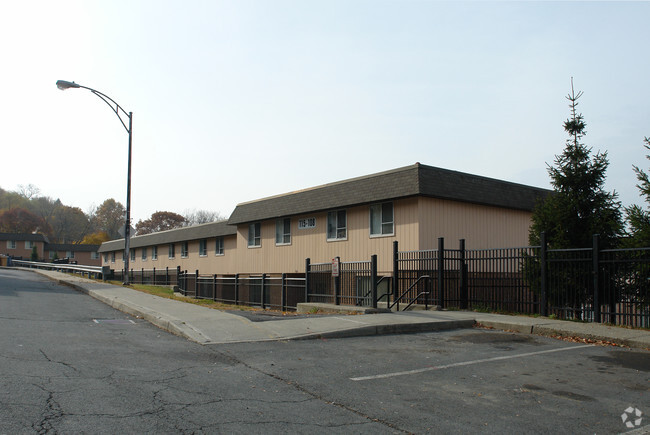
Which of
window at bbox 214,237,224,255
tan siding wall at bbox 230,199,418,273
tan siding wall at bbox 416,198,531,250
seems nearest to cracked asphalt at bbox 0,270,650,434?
tan siding wall at bbox 416,198,531,250

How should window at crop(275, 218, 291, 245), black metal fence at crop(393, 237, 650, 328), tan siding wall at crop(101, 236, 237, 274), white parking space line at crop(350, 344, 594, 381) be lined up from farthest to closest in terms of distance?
tan siding wall at crop(101, 236, 237, 274) → window at crop(275, 218, 291, 245) → black metal fence at crop(393, 237, 650, 328) → white parking space line at crop(350, 344, 594, 381)

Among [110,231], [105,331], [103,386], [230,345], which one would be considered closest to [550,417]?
[103,386]

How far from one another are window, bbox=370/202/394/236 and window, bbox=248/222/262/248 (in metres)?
9.26

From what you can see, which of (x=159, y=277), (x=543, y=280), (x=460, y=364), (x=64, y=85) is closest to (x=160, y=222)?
(x=159, y=277)

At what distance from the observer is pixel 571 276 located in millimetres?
13234

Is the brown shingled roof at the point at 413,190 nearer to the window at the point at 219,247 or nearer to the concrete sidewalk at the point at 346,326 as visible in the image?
the concrete sidewalk at the point at 346,326

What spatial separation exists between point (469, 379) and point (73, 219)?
122337mm

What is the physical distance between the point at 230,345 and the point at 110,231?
117130 mm

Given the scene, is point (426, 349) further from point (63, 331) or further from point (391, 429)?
point (63, 331)

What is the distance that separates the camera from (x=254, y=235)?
96.0 ft

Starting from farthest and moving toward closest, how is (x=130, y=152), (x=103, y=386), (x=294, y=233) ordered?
(x=294, y=233) < (x=130, y=152) < (x=103, y=386)

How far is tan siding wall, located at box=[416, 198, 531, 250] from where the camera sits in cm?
1939

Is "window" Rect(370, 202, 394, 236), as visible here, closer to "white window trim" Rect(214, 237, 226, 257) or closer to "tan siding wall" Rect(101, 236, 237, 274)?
"tan siding wall" Rect(101, 236, 237, 274)

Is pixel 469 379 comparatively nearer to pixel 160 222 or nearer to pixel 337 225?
pixel 337 225
